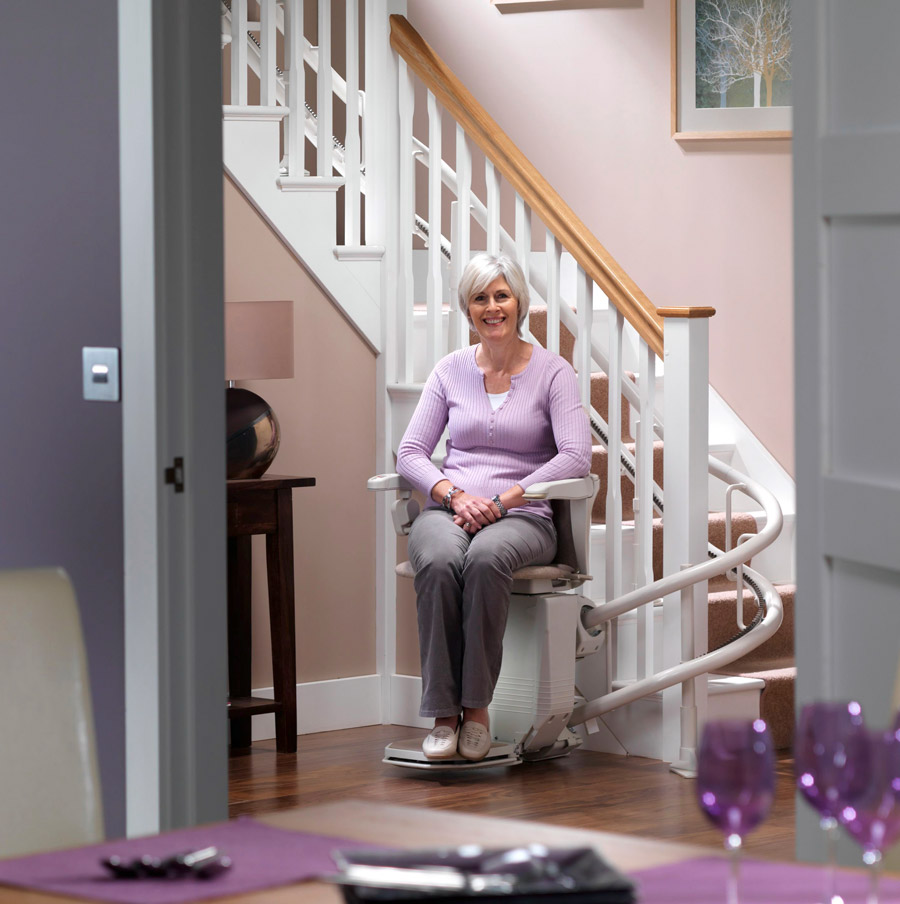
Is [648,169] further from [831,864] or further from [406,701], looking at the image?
[831,864]

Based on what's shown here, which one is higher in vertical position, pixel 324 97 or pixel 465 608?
pixel 324 97

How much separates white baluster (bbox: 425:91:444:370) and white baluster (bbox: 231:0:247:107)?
0.60 meters

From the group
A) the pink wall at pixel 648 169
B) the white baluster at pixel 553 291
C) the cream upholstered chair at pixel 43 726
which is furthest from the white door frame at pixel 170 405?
the pink wall at pixel 648 169

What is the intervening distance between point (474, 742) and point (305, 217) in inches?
69.3

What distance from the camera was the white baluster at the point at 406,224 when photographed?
16.7ft

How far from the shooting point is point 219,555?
262 centimetres

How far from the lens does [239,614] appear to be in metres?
4.69

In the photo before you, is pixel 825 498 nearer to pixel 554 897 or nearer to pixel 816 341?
pixel 816 341

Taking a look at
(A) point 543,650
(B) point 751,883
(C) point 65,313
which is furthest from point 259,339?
(B) point 751,883

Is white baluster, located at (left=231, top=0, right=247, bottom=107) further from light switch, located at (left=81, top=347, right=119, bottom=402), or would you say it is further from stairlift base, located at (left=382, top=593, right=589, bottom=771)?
light switch, located at (left=81, top=347, right=119, bottom=402)

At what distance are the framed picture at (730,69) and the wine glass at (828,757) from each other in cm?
486

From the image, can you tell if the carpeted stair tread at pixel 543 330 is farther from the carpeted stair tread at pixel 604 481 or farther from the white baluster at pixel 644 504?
the white baluster at pixel 644 504

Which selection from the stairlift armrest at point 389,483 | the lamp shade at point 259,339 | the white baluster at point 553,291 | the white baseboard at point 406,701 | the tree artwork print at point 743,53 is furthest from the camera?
the tree artwork print at point 743,53

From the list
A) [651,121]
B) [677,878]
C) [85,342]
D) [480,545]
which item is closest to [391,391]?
[480,545]
